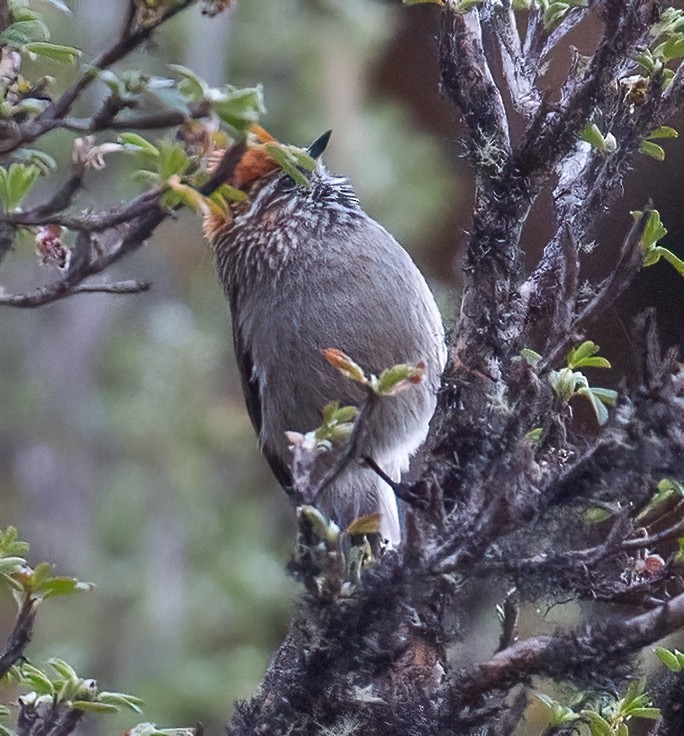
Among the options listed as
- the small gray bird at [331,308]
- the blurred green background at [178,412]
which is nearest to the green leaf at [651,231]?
the small gray bird at [331,308]

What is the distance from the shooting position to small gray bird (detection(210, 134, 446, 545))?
2.65 meters

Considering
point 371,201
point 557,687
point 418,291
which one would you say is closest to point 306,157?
point 557,687

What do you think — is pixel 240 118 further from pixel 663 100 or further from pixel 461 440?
pixel 663 100

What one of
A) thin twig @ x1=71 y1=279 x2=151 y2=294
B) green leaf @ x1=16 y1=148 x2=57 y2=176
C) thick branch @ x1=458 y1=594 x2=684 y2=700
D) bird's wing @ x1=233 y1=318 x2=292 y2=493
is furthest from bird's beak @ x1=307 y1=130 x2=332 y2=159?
thick branch @ x1=458 y1=594 x2=684 y2=700

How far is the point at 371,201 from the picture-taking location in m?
5.18

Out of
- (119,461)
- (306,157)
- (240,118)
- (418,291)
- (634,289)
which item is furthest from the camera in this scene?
(119,461)

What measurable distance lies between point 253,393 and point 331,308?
475 mm

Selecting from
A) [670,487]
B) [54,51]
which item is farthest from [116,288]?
[670,487]

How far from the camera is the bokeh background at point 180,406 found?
481 cm

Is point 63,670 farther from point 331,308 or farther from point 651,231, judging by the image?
point 331,308

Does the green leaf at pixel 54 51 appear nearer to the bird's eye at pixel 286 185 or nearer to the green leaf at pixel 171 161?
the green leaf at pixel 171 161

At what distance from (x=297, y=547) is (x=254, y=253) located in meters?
1.54

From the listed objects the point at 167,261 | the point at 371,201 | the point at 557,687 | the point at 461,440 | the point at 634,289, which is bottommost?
the point at 167,261

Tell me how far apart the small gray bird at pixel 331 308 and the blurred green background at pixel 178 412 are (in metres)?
1.87
